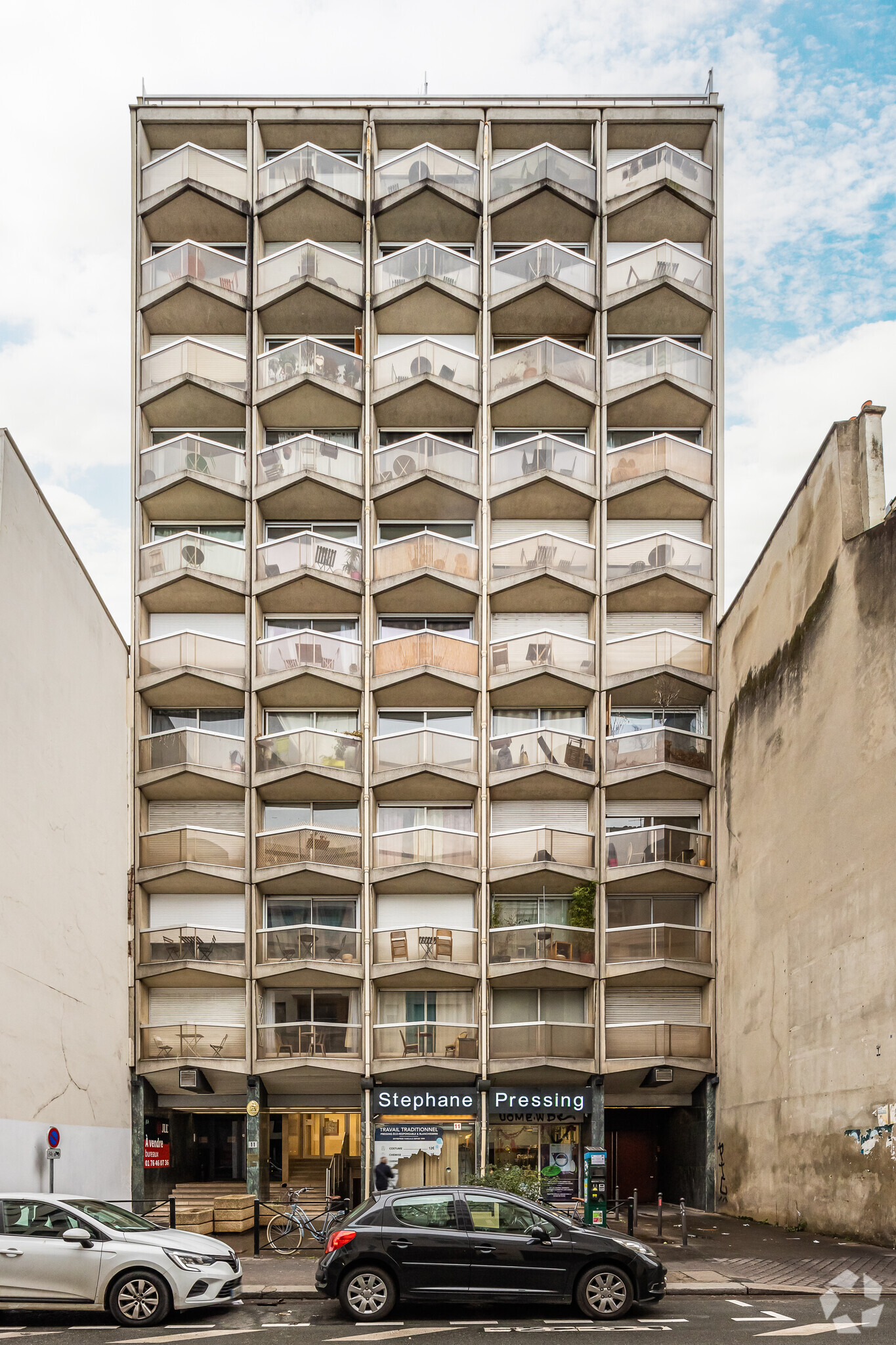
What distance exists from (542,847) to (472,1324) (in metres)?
14.5

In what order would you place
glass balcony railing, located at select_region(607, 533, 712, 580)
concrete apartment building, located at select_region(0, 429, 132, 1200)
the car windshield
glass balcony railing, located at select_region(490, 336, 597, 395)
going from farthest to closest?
1. glass balcony railing, located at select_region(490, 336, 597, 395)
2. glass balcony railing, located at select_region(607, 533, 712, 580)
3. concrete apartment building, located at select_region(0, 429, 132, 1200)
4. the car windshield

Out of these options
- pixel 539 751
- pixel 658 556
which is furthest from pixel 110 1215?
pixel 658 556

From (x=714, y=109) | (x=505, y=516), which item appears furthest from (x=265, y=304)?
(x=714, y=109)

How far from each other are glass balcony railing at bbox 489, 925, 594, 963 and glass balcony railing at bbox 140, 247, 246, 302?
17.2 metres

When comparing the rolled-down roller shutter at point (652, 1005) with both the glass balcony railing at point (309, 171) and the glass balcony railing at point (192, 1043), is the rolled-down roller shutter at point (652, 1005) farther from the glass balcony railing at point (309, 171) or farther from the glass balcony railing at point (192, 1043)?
the glass balcony railing at point (309, 171)

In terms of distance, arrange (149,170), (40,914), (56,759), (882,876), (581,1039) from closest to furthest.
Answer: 1. (882,876)
2. (40,914)
3. (56,759)
4. (581,1039)
5. (149,170)

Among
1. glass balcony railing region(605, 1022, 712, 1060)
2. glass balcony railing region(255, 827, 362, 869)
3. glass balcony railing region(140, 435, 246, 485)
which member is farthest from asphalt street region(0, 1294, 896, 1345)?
glass balcony railing region(140, 435, 246, 485)

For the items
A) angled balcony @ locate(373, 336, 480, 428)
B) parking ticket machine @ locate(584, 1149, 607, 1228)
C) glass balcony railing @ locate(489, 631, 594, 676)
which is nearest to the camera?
parking ticket machine @ locate(584, 1149, 607, 1228)

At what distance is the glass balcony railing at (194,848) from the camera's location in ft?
85.2

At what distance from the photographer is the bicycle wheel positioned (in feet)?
56.8

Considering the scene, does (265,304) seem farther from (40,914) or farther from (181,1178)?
(181,1178)

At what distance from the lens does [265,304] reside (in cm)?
2844

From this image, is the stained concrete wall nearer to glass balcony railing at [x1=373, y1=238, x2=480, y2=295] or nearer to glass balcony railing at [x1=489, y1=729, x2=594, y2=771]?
glass balcony railing at [x1=489, y1=729, x2=594, y2=771]

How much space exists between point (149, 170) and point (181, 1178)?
82.2 feet
